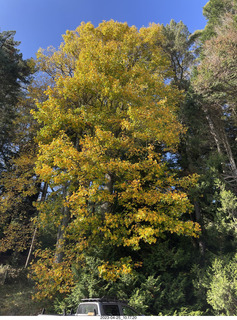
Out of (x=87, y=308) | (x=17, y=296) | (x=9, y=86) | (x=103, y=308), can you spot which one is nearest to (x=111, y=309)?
(x=103, y=308)

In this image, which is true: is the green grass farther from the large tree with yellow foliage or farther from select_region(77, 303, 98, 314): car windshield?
select_region(77, 303, 98, 314): car windshield

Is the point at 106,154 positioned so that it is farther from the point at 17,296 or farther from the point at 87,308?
the point at 17,296

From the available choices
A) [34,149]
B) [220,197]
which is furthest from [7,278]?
[220,197]

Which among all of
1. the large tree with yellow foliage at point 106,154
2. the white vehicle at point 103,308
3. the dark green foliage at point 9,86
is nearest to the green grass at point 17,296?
the large tree with yellow foliage at point 106,154

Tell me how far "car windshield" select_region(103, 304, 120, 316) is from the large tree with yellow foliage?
5.22ft

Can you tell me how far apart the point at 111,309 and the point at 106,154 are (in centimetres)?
600

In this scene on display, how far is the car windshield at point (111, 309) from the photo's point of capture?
559 cm

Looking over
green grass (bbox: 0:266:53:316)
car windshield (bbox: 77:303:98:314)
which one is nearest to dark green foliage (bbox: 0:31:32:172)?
green grass (bbox: 0:266:53:316)

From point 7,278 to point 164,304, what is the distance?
9241mm

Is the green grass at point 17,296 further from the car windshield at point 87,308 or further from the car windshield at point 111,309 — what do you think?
the car windshield at point 111,309

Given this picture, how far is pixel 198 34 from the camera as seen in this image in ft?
55.8

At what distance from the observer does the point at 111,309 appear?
18.8ft

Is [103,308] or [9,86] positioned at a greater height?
[9,86]

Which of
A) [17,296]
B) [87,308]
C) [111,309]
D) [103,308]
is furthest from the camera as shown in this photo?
[17,296]
